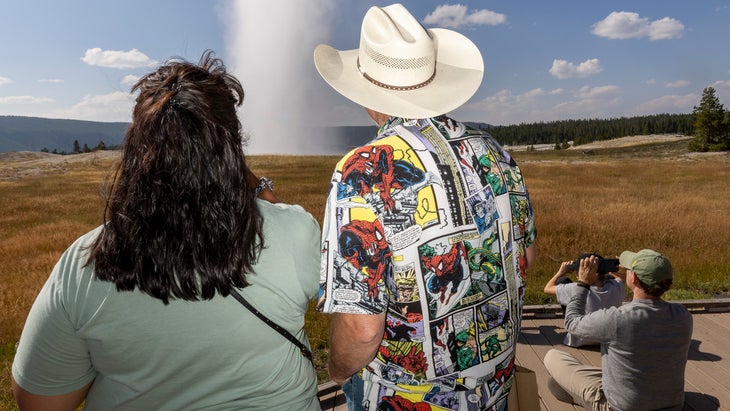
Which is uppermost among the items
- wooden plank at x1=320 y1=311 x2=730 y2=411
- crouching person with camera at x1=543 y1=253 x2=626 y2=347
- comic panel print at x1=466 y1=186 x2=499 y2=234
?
comic panel print at x1=466 y1=186 x2=499 y2=234

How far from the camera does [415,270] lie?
162 centimetres

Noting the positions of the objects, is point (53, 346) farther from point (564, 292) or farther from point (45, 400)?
point (564, 292)

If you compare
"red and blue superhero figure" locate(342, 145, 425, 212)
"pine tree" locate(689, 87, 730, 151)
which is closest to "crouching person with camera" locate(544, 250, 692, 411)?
"red and blue superhero figure" locate(342, 145, 425, 212)

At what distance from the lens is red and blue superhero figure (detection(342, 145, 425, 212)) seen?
5.13 feet

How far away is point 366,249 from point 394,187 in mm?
209

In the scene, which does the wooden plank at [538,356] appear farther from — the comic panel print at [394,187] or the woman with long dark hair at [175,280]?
the woman with long dark hair at [175,280]

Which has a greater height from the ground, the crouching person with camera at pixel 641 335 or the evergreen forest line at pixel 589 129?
the evergreen forest line at pixel 589 129

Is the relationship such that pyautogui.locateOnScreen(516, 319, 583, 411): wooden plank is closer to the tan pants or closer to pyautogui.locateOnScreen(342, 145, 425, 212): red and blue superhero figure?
the tan pants

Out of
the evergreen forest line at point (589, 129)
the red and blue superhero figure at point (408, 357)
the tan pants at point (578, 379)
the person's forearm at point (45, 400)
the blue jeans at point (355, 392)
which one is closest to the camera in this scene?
the person's forearm at point (45, 400)

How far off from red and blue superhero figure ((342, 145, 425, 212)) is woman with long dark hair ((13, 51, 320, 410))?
8.1 inches

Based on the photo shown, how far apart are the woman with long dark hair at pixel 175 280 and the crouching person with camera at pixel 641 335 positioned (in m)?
1.98

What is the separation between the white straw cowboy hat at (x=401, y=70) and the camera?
1.88 metres

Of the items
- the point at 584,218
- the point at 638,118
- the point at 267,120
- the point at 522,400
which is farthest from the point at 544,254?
the point at 638,118

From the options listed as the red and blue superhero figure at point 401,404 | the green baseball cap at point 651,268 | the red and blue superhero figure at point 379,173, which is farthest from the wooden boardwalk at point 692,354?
the red and blue superhero figure at point 379,173
